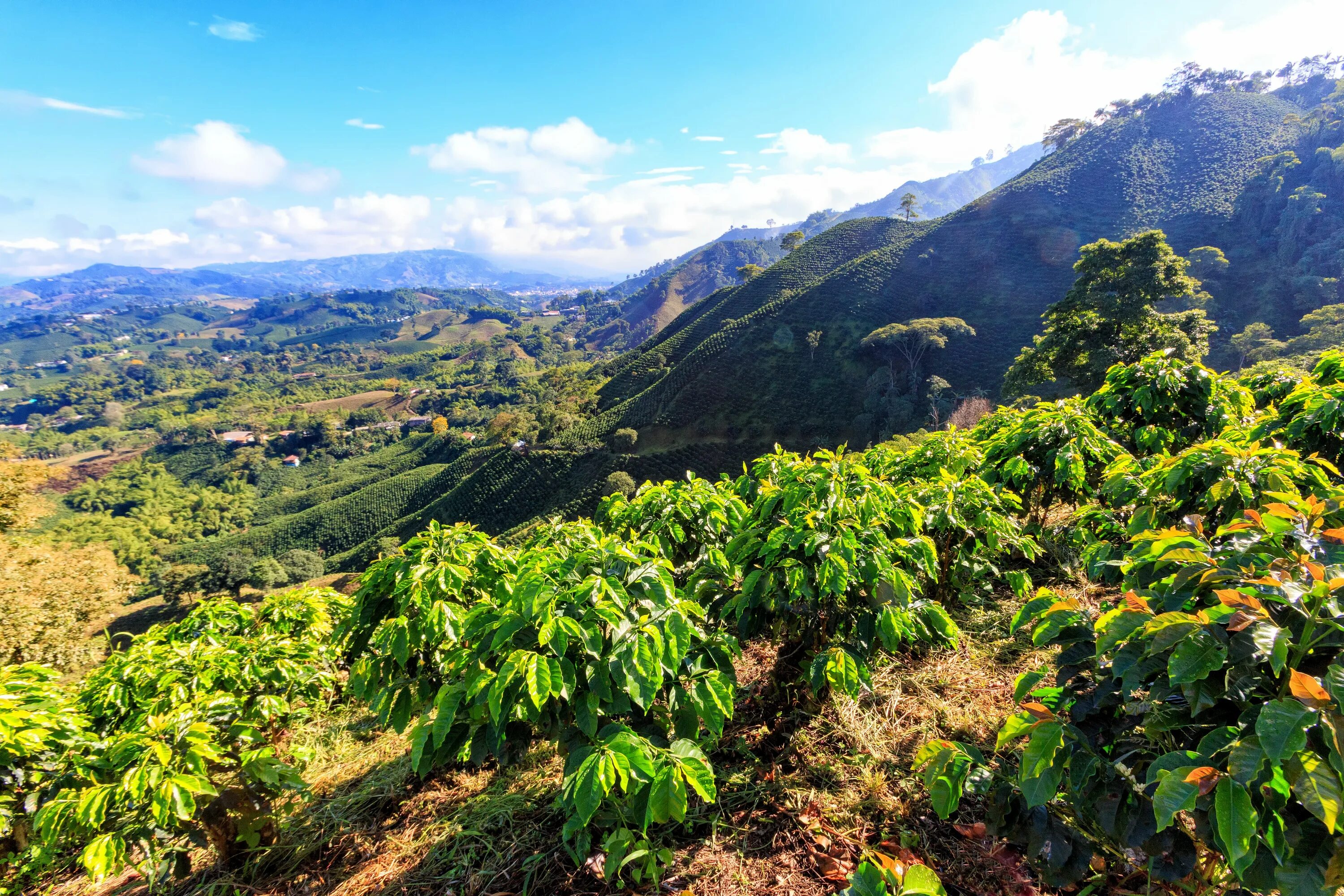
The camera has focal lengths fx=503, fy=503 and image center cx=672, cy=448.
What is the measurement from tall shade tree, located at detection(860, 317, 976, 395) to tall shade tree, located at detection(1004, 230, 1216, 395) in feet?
78.8

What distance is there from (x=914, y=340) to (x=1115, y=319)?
28.9 m

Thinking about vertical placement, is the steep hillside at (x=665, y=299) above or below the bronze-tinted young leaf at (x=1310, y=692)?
above

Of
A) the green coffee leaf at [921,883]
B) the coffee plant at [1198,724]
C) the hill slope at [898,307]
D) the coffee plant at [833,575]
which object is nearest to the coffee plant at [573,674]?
the coffee plant at [833,575]

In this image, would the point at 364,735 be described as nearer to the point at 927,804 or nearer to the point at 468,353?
the point at 927,804

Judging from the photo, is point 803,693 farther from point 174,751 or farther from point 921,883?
point 174,751

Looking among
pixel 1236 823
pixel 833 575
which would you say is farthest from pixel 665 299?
pixel 1236 823

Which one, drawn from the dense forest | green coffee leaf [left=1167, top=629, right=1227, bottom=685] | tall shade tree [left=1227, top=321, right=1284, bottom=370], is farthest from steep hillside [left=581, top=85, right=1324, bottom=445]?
green coffee leaf [left=1167, top=629, right=1227, bottom=685]

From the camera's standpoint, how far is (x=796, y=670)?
155 inches

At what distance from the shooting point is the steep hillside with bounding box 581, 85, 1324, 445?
166 feet

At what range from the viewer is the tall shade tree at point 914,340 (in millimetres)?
48156

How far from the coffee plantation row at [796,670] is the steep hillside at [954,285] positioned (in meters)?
42.9

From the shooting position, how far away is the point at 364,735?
5.55m

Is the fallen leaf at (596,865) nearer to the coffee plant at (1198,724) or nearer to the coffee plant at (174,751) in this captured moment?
the coffee plant at (1198,724)

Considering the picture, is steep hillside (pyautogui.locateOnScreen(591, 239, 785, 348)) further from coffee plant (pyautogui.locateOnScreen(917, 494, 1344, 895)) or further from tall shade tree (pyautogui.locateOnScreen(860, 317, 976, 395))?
coffee plant (pyautogui.locateOnScreen(917, 494, 1344, 895))
